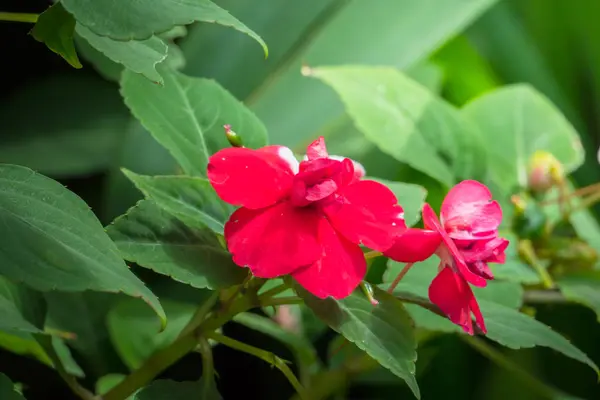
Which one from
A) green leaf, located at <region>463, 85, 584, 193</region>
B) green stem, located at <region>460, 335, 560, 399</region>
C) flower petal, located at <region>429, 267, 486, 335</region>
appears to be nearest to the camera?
flower petal, located at <region>429, 267, 486, 335</region>

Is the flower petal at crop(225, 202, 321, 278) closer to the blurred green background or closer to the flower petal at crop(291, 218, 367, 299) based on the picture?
the flower petal at crop(291, 218, 367, 299)

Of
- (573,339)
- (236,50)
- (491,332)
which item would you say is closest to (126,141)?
(236,50)

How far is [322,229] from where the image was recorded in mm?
381

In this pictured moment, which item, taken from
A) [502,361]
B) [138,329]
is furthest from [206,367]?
[502,361]

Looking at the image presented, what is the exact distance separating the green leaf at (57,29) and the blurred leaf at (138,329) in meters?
0.37

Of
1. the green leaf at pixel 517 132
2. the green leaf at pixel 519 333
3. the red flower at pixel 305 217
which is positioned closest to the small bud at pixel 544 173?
the green leaf at pixel 517 132

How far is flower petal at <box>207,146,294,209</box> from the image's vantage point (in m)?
0.38

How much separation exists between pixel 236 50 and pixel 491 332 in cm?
55

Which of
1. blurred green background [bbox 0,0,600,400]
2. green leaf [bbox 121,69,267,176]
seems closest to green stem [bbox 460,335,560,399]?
blurred green background [bbox 0,0,600,400]

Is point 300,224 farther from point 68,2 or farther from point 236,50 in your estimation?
point 236,50

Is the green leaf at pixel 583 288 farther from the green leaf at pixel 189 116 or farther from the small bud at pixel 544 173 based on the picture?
the green leaf at pixel 189 116

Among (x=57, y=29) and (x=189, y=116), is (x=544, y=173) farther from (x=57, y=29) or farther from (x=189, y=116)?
(x=57, y=29)

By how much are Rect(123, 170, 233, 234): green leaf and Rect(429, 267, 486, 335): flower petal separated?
145 millimetres

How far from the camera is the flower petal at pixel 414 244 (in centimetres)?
41
